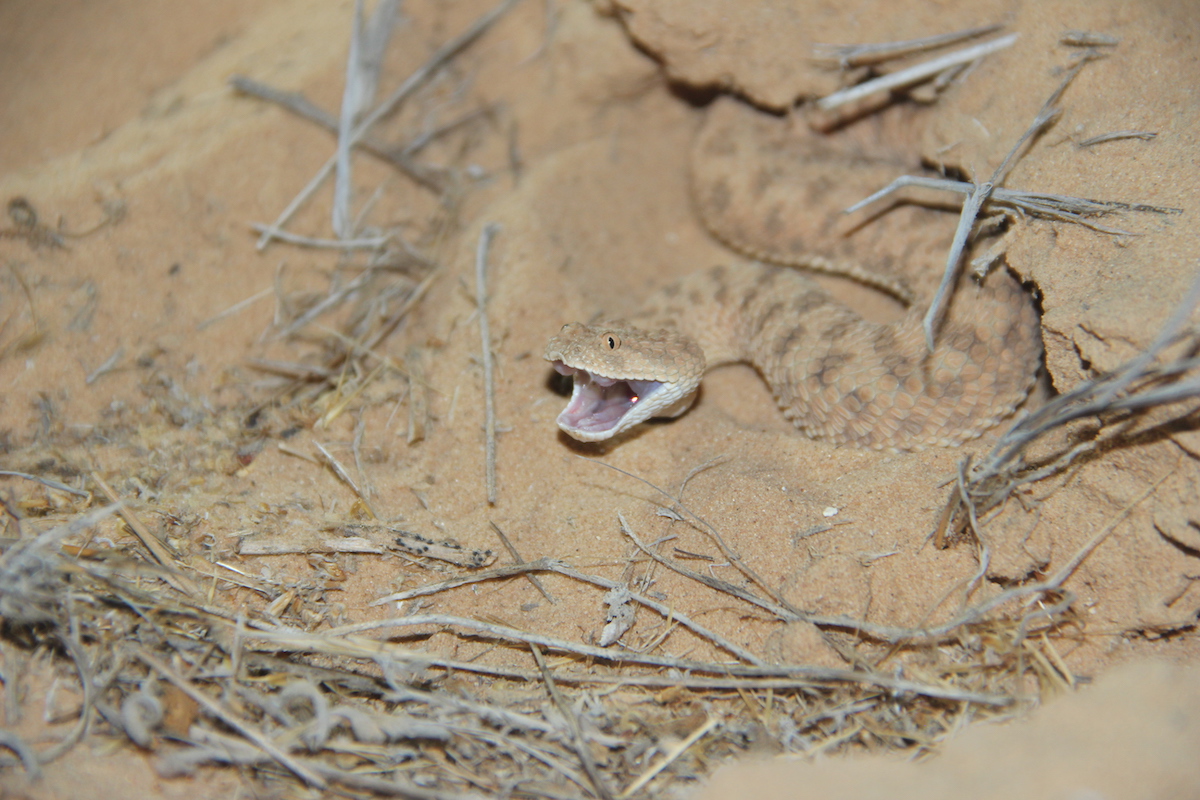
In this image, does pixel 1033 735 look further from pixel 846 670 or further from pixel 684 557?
pixel 684 557

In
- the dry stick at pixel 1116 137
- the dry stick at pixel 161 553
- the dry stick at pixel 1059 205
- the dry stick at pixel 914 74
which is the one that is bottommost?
the dry stick at pixel 161 553

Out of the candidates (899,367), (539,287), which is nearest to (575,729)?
(899,367)

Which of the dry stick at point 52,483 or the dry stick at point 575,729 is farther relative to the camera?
the dry stick at point 52,483

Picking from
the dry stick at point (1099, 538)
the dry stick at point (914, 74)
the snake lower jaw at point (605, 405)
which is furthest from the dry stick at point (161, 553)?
the dry stick at point (914, 74)

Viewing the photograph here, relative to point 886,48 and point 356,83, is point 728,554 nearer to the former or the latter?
point 886,48

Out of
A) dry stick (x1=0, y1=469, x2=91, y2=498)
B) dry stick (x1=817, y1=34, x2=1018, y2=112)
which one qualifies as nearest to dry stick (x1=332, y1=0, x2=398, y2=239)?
dry stick (x1=0, y1=469, x2=91, y2=498)

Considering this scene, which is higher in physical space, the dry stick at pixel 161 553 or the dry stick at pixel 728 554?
the dry stick at pixel 161 553

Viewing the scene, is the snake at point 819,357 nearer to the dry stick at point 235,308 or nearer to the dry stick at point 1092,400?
the dry stick at point 1092,400
